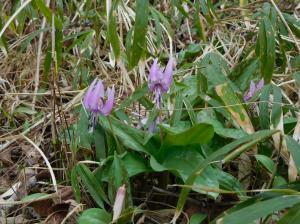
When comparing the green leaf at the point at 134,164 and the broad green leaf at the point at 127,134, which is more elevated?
the broad green leaf at the point at 127,134

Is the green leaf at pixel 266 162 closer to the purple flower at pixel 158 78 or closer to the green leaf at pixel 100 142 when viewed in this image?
the purple flower at pixel 158 78

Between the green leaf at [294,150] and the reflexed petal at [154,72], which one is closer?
the green leaf at [294,150]

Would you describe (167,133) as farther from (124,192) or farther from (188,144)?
(124,192)

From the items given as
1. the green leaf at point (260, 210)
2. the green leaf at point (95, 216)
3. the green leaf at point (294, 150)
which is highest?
the green leaf at point (294, 150)

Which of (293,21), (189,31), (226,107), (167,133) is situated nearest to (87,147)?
(167,133)

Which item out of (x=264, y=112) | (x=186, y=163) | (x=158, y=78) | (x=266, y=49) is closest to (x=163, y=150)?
(x=186, y=163)

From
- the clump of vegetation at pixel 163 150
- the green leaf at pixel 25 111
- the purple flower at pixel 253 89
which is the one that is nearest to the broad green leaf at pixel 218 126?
the clump of vegetation at pixel 163 150
